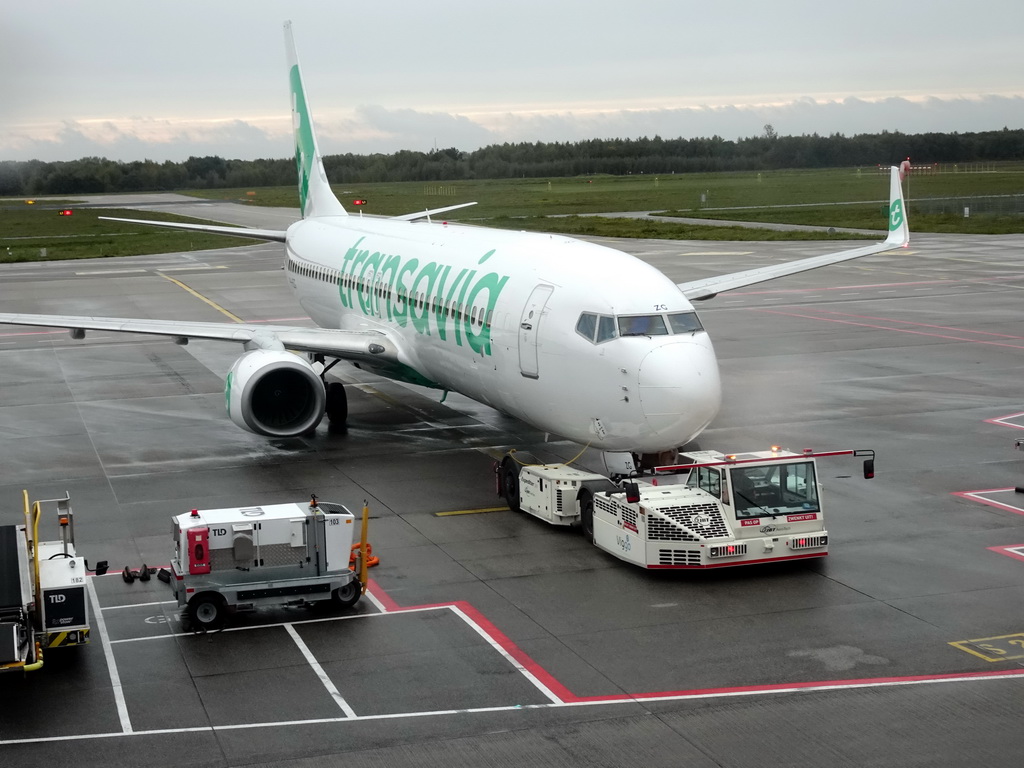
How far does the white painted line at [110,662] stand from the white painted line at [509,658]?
183 inches

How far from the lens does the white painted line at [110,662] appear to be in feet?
47.7

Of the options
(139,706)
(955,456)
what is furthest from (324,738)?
(955,456)

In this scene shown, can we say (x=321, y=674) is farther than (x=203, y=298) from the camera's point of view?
No

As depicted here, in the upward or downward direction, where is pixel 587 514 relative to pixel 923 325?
downward

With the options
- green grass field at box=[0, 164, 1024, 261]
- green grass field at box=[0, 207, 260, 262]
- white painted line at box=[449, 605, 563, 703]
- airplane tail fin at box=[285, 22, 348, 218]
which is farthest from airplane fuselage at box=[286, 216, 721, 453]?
green grass field at box=[0, 207, 260, 262]

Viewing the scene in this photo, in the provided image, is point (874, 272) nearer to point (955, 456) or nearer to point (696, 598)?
point (955, 456)

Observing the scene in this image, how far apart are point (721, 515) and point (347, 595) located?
5.82 metres

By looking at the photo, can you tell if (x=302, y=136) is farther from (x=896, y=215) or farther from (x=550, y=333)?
(x=550, y=333)

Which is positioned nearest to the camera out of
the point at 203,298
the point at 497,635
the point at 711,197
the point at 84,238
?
the point at 497,635

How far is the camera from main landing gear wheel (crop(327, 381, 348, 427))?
31.6 meters

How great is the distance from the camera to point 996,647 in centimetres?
1617

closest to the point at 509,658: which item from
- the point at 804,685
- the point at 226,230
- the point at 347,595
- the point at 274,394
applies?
the point at 347,595

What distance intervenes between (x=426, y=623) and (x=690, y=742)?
512 centimetres

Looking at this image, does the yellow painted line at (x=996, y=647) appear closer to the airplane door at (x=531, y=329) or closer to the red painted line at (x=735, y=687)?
the red painted line at (x=735, y=687)
